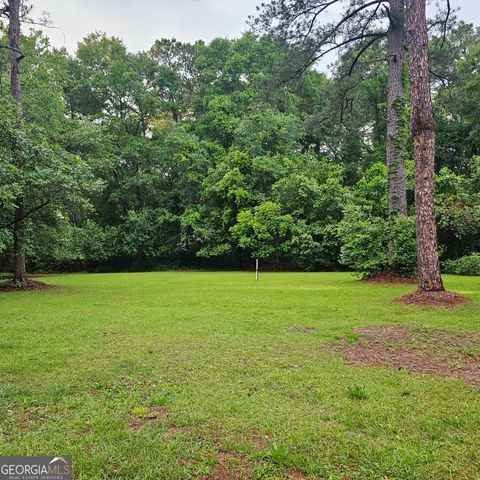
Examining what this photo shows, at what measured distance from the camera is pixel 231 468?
2.48 metres

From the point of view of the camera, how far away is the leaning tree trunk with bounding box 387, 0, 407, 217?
1331cm

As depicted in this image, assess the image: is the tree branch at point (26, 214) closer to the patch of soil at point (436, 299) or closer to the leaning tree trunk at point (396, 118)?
the patch of soil at point (436, 299)

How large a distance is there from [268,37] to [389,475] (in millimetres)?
12942

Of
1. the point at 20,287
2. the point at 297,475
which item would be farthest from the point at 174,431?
the point at 20,287

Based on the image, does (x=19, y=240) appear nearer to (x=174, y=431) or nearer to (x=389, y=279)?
(x=389, y=279)

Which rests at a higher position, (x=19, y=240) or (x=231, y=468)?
(x=19, y=240)

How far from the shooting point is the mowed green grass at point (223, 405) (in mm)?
2527

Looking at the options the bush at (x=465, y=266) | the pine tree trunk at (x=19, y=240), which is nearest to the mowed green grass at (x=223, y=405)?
the pine tree trunk at (x=19, y=240)

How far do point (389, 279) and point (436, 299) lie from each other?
A: 5.13 meters

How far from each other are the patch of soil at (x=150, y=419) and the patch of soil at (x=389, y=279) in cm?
1151

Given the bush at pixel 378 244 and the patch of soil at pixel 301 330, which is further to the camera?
the bush at pixel 378 244

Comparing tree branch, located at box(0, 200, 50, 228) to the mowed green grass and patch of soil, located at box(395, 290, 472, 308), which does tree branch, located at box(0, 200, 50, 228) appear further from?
patch of soil, located at box(395, 290, 472, 308)

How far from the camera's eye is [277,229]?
25.1 metres

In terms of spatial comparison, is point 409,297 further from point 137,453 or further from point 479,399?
point 137,453
